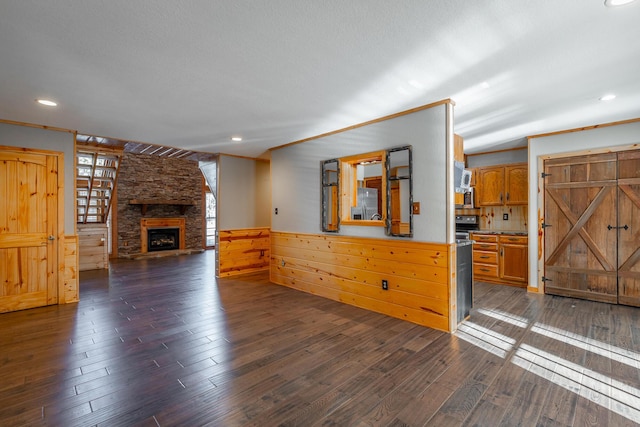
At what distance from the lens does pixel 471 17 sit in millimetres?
1832

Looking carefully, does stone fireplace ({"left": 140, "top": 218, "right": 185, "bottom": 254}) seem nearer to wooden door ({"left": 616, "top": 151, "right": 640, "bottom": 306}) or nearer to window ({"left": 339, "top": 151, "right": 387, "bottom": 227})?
window ({"left": 339, "top": 151, "right": 387, "bottom": 227})

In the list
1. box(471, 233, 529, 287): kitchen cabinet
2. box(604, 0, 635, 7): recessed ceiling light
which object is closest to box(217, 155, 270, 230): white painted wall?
box(471, 233, 529, 287): kitchen cabinet

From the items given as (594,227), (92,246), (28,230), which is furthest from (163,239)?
(594,227)

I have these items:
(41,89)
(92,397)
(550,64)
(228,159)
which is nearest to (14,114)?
(41,89)

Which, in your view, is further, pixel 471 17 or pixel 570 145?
pixel 570 145

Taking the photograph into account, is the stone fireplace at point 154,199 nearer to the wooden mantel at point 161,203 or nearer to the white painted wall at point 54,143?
the wooden mantel at point 161,203

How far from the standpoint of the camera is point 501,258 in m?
5.31

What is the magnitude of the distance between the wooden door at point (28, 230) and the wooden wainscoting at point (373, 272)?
317cm

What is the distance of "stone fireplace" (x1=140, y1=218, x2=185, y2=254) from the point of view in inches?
346

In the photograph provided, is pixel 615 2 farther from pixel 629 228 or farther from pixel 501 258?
pixel 501 258

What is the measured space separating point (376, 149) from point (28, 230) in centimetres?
461

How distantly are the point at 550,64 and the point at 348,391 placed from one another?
2.92 metres

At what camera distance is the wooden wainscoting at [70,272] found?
4.30 m

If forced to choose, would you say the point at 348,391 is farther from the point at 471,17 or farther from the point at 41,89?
the point at 41,89
